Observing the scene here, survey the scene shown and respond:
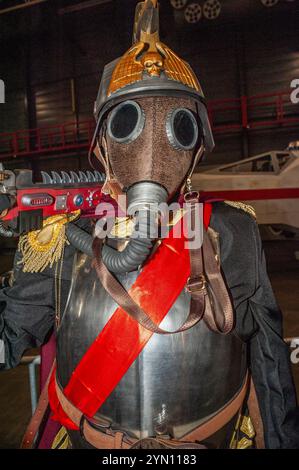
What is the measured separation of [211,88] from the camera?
31.6ft

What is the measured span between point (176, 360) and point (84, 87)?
11029mm

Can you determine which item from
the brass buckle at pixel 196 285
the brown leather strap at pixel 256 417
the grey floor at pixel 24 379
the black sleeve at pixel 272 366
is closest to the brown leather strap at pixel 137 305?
the brass buckle at pixel 196 285

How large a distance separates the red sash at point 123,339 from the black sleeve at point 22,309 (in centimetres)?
22

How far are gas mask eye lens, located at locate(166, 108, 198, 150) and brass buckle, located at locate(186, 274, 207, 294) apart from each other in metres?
0.39

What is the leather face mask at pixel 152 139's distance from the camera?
3.11 feet

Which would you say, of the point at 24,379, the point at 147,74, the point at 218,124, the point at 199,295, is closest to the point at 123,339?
the point at 199,295

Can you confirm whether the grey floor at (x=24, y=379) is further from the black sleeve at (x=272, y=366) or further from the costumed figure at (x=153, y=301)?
the black sleeve at (x=272, y=366)

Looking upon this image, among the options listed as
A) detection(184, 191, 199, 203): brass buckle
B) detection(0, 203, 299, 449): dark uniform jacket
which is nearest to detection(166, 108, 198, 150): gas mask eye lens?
detection(184, 191, 199, 203): brass buckle

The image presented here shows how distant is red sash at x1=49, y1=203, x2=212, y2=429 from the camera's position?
0.90m

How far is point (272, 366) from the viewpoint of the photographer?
3.58ft

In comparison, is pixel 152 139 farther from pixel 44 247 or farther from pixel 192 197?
pixel 44 247

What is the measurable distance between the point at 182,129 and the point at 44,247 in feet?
1.85

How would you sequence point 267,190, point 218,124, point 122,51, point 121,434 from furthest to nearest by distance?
1. point 122,51
2. point 218,124
3. point 267,190
4. point 121,434

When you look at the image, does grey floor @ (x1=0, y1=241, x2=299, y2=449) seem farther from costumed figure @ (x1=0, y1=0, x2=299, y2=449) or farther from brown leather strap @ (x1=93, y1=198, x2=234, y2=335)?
brown leather strap @ (x1=93, y1=198, x2=234, y2=335)
